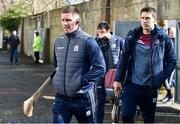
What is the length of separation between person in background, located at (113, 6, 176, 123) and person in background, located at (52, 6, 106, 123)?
665mm

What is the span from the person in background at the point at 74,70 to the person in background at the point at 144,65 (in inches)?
26.2

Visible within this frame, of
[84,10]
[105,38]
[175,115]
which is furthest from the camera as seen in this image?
[84,10]

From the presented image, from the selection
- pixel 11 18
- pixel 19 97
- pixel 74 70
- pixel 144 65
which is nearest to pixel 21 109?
pixel 19 97

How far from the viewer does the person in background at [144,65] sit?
6238 millimetres

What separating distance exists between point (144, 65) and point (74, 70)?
3.16 ft

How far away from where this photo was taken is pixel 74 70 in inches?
223

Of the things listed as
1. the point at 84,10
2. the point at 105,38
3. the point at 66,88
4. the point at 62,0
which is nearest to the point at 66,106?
the point at 66,88

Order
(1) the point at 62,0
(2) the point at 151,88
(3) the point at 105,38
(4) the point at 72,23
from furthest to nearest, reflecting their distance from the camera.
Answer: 1. (1) the point at 62,0
2. (3) the point at 105,38
3. (2) the point at 151,88
4. (4) the point at 72,23

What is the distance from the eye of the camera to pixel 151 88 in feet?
20.5

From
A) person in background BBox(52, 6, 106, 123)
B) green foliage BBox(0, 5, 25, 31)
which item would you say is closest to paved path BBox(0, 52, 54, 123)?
person in background BBox(52, 6, 106, 123)

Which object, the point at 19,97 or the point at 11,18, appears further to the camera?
the point at 11,18

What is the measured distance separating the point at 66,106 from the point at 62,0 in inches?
1096

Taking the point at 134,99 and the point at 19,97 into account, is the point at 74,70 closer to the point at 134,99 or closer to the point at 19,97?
the point at 134,99

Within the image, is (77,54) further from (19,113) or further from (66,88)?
(19,113)
